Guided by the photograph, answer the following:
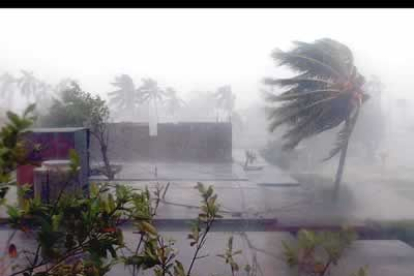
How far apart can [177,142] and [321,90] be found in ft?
22.8

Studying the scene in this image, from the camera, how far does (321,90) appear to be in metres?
8.37

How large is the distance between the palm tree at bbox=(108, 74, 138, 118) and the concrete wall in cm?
727

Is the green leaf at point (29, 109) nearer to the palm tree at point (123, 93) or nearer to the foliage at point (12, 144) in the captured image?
the foliage at point (12, 144)

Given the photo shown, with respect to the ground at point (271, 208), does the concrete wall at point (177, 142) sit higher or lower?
higher

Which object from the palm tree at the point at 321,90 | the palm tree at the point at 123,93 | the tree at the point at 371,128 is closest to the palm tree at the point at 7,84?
the palm tree at the point at 123,93

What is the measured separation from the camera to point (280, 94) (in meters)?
8.86

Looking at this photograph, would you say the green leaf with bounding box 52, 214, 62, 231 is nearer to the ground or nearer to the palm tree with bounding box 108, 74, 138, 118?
the ground

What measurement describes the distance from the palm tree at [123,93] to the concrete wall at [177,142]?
727cm

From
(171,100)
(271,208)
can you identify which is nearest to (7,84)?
(171,100)

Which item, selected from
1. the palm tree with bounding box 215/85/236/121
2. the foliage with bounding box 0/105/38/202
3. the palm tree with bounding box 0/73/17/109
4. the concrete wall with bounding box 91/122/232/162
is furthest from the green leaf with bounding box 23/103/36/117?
the palm tree with bounding box 215/85/236/121

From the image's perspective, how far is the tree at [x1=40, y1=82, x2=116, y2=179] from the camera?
A: 870 centimetres

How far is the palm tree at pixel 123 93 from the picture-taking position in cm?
2064
